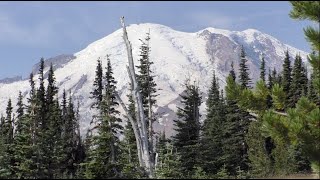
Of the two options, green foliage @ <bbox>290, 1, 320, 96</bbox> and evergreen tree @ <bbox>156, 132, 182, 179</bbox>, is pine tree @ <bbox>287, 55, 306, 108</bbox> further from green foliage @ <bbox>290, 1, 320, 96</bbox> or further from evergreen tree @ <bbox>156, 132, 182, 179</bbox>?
green foliage @ <bbox>290, 1, 320, 96</bbox>

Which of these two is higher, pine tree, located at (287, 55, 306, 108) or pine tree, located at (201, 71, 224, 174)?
pine tree, located at (287, 55, 306, 108)

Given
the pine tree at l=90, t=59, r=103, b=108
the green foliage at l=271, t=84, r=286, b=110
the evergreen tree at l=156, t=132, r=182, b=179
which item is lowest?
the evergreen tree at l=156, t=132, r=182, b=179

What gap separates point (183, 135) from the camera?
2210 inches

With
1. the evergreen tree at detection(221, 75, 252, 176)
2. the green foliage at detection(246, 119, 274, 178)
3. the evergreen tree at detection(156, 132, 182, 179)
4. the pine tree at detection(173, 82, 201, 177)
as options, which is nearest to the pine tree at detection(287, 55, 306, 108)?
the evergreen tree at detection(221, 75, 252, 176)

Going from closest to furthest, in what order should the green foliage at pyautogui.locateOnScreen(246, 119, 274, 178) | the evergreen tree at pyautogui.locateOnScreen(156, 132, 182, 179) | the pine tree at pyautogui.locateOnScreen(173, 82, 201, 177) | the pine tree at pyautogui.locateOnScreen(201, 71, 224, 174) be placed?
the evergreen tree at pyautogui.locateOnScreen(156, 132, 182, 179) < the green foliage at pyautogui.locateOnScreen(246, 119, 274, 178) < the pine tree at pyautogui.locateOnScreen(173, 82, 201, 177) < the pine tree at pyautogui.locateOnScreen(201, 71, 224, 174)

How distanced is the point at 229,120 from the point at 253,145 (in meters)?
14.1

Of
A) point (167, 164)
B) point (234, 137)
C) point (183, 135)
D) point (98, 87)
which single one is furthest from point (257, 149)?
point (98, 87)

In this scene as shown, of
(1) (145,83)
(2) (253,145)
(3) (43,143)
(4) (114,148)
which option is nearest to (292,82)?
(2) (253,145)

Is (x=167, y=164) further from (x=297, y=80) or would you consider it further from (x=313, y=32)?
(x=297, y=80)

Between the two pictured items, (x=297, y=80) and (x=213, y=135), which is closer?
(x=213, y=135)

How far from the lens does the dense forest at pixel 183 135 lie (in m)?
15.9

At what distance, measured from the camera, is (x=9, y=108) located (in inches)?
3410

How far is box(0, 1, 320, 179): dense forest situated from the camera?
1586 cm

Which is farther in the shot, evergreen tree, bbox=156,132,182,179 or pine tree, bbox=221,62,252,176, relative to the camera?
pine tree, bbox=221,62,252,176
